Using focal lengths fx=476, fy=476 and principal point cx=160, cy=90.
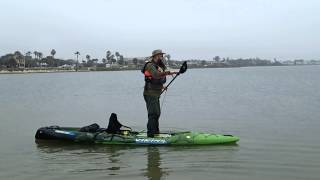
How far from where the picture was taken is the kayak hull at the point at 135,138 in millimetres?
11539

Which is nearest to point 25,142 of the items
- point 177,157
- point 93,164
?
point 93,164

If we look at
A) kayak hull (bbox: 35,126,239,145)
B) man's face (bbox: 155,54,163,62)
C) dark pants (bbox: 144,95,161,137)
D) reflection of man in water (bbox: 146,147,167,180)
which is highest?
man's face (bbox: 155,54,163,62)

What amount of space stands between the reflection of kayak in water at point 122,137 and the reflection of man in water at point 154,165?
1.46 ft

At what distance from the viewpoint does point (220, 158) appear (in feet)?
33.6

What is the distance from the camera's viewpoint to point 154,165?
9633 mm

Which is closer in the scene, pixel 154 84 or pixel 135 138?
pixel 135 138

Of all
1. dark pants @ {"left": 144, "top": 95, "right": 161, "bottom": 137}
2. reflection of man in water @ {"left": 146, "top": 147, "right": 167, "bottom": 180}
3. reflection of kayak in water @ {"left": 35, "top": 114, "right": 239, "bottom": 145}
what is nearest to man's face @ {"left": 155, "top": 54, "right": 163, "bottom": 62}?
dark pants @ {"left": 144, "top": 95, "right": 161, "bottom": 137}

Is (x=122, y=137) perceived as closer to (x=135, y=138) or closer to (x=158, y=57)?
(x=135, y=138)

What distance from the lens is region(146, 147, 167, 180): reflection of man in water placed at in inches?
346

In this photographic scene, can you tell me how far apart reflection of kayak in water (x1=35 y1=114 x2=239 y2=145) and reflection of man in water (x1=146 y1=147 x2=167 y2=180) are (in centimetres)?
44

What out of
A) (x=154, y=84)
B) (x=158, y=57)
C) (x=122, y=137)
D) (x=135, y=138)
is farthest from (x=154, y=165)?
(x=158, y=57)

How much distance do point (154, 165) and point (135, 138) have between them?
2072mm

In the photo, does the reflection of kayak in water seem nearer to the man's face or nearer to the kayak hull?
the kayak hull

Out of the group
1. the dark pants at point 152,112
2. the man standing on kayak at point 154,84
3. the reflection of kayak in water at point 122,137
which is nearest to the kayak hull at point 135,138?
the reflection of kayak in water at point 122,137
